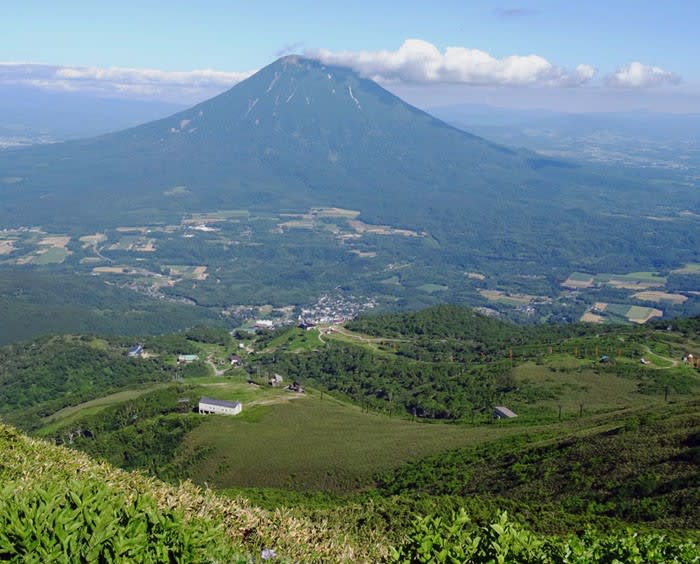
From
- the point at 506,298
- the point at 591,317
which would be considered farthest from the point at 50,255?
the point at 591,317

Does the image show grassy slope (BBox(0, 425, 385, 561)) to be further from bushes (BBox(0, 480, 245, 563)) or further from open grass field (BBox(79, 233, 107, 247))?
open grass field (BBox(79, 233, 107, 247))

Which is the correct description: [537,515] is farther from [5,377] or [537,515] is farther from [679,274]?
[679,274]

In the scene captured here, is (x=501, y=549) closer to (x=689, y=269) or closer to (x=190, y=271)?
(x=190, y=271)

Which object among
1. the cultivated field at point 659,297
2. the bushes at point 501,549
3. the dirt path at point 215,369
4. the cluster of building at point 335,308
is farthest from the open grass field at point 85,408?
the cultivated field at point 659,297

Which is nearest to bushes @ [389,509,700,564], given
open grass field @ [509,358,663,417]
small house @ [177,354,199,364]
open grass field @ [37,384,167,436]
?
open grass field @ [509,358,663,417]

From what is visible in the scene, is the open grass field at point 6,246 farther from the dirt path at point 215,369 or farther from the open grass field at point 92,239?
the dirt path at point 215,369

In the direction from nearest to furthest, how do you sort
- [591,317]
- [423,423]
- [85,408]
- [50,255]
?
1. [423,423]
2. [85,408]
3. [591,317]
4. [50,255]
